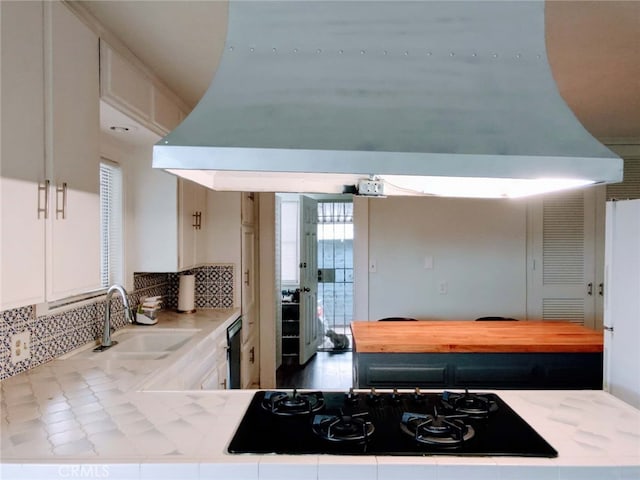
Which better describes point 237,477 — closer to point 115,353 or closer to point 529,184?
point 529,184

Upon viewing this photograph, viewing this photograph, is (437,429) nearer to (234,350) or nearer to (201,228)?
(234,350)

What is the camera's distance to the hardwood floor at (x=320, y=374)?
173 inches

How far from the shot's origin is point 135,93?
2.24 metres

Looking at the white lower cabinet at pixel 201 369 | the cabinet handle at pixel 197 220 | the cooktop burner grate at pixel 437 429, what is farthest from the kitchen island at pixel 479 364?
the cabinet handle at pixel 197 220

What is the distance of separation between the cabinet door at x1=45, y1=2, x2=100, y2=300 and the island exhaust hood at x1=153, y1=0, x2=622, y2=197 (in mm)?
715

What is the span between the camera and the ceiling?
1800 mm

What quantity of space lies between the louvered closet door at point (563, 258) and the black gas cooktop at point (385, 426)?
3006mm

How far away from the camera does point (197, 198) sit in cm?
331

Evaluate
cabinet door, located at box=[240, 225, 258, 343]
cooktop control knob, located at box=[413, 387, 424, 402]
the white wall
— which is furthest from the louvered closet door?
cooktop control knob, located at box=[413, 387, 424, 402]

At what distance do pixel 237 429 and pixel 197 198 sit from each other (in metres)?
2.37

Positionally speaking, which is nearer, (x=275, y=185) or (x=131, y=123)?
(x=275, y=185)

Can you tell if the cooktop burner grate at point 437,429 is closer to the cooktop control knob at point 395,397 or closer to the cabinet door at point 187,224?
the cooktop control knob at point 395,397

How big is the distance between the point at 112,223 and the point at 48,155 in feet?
4.31

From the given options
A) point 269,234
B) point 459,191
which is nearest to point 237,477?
point 459,191
